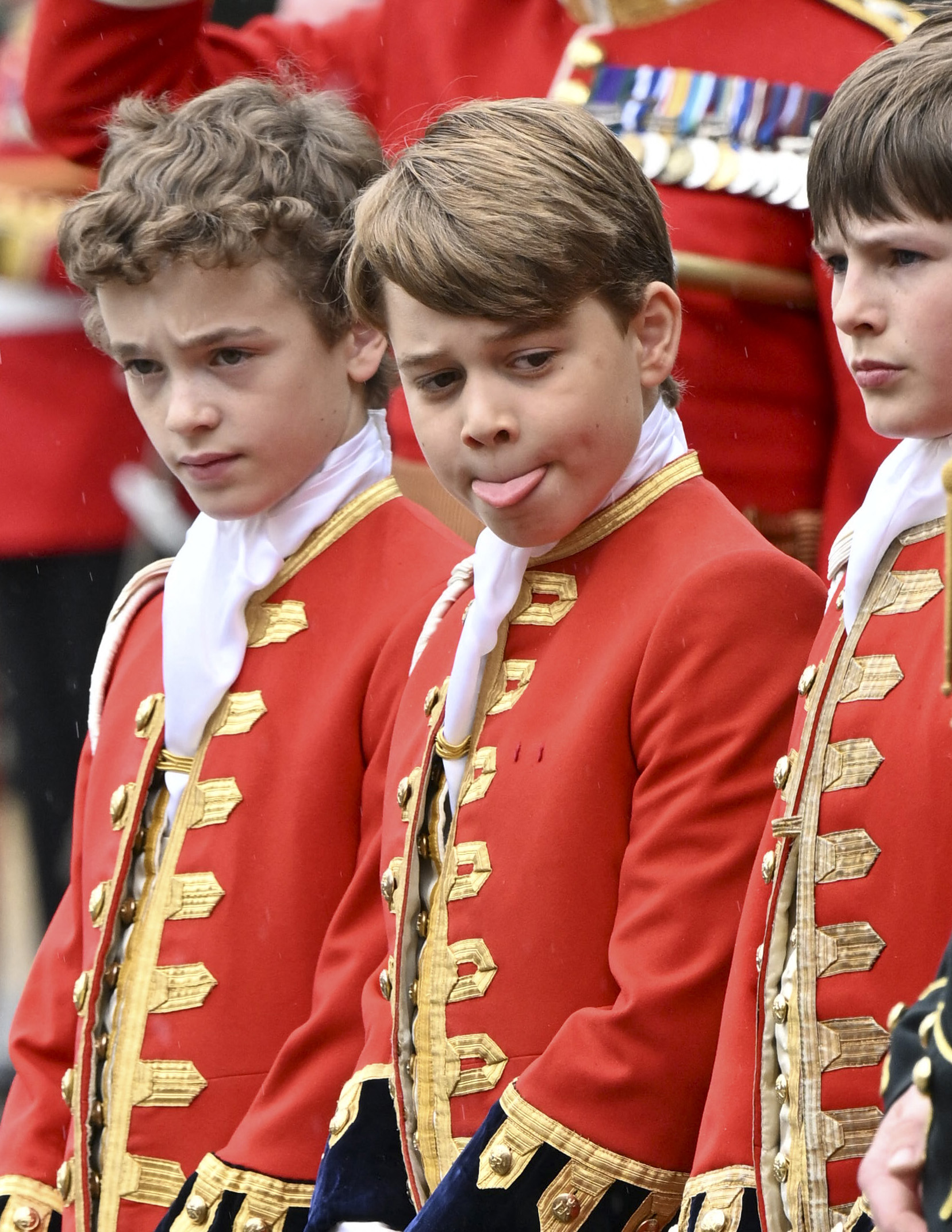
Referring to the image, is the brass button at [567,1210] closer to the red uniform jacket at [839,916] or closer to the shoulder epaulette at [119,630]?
the red uniform jacket at [839,916]

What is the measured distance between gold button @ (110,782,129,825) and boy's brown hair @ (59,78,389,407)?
57 cm

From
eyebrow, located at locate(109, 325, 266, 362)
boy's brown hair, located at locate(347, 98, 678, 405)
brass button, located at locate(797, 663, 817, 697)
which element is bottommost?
brass button, located at locate(797, 663, 817, 697)

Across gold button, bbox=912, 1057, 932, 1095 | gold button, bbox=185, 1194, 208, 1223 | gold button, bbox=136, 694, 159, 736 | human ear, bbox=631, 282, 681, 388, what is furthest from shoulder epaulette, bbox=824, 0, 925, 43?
gold button, bbox=912, 1057, 932, 1095

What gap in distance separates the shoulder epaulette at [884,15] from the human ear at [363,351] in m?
0.80

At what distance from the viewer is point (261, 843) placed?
2727mm

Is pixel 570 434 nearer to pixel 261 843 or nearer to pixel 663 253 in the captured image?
pixel 663 253

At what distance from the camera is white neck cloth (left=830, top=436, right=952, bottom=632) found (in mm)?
2111

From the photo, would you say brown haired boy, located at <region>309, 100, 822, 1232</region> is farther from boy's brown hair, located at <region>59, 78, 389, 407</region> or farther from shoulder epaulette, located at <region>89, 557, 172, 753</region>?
shoulder epaulette, located at <region>89, 557, 172, 753</region>

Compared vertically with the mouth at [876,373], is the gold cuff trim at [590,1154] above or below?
below

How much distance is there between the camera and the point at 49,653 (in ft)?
13.3

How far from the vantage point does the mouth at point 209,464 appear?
2777 millimetres

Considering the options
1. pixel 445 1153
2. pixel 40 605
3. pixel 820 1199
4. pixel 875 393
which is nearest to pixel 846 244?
pixel 875 393

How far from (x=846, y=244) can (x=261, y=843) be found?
1038mm

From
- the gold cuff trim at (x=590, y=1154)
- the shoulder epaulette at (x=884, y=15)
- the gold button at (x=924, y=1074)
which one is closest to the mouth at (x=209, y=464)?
the gold cuff trim at (x=590, y=1154)
